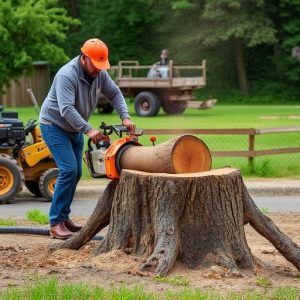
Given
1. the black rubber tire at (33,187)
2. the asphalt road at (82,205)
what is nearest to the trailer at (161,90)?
the black rubber tire at (33,187)

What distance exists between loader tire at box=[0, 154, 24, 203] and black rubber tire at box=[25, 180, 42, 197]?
0.82 meters

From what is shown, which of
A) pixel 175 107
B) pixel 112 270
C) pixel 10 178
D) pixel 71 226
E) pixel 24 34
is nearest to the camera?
pixel 112 270

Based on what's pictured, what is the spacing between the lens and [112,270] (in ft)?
25.2

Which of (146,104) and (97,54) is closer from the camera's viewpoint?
(97,54)

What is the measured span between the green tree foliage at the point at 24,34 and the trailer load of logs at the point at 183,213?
33.4 m

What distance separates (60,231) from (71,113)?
4.16 feet

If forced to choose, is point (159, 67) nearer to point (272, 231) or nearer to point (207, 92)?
point (207, 92)

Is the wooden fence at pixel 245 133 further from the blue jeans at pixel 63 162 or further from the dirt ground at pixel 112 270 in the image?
the dirt ground at pixel 112 270

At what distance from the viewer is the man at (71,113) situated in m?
9.09

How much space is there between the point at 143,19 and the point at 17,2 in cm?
1869

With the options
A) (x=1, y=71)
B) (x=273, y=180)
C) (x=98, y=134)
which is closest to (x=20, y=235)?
(x=98, y=134)

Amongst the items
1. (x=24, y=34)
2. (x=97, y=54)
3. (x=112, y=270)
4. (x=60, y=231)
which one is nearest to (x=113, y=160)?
(x=112, y=270)

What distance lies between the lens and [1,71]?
43.9 meters

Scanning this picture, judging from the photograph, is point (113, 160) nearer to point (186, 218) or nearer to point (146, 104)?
point (186, 218)
